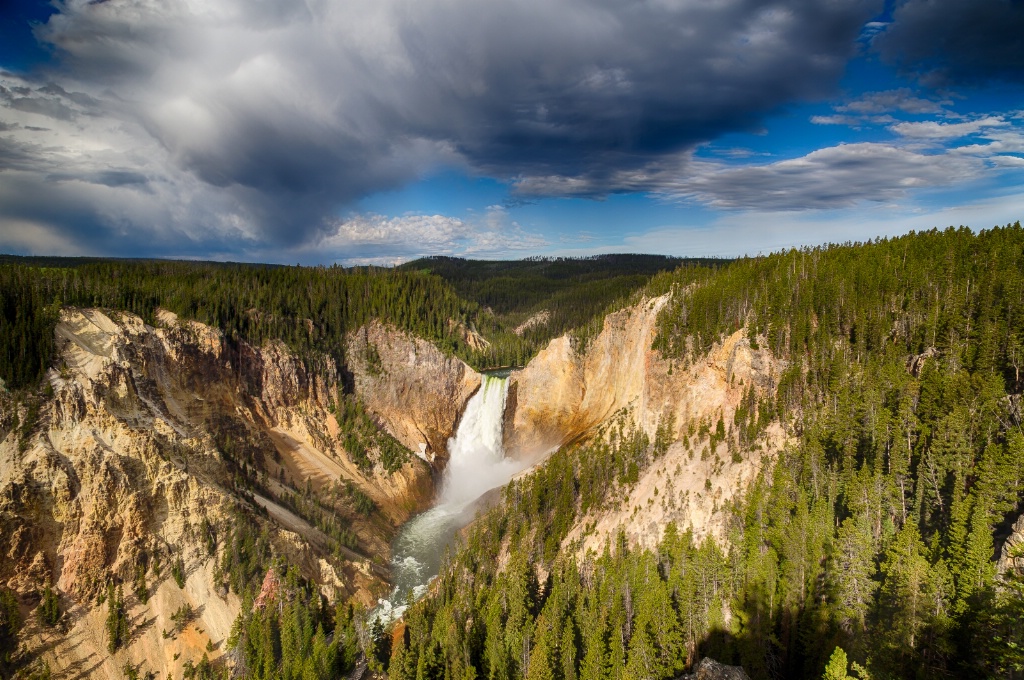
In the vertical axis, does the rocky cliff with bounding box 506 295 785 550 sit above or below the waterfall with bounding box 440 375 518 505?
above

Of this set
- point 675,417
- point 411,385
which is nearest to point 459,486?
point 411,385

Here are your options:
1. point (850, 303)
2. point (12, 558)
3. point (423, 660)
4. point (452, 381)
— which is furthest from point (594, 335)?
point (12, 558)

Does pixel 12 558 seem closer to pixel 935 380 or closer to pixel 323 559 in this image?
pixel 323 559

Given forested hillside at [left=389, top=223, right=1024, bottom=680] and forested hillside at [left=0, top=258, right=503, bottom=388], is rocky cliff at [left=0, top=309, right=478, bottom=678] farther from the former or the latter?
forested hillside at [left=389, top=223, right=1024, bottom=680]

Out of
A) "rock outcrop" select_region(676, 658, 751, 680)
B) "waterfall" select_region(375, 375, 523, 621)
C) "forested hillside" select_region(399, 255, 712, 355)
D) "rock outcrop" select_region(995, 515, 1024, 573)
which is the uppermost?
"forested hillside" select_region(399, 255, 712, 355)

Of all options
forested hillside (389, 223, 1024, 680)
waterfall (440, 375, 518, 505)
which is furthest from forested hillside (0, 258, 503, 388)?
forested hillside (389, 223, 1024, 680)

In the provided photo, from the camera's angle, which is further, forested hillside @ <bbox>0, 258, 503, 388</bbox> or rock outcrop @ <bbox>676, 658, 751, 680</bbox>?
forested hillside @ <bbox>0, 258, 503, 388</bbox>

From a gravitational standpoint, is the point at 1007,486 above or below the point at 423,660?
above
